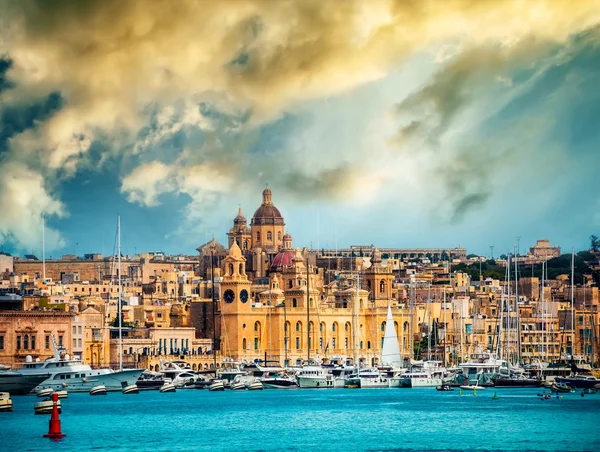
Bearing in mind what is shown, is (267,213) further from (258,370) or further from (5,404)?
(5,404)

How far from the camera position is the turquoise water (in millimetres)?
55281

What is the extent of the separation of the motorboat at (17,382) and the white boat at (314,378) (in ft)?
67.9

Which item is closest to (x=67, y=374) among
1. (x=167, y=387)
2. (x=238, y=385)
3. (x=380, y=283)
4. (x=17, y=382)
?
(x=17, y=382)

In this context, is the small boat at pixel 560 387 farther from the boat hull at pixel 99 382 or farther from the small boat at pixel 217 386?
the boat hull at pixel 99 382

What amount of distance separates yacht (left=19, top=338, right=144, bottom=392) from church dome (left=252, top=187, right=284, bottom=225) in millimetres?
52981

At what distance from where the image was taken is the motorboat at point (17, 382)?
75375 millimetres

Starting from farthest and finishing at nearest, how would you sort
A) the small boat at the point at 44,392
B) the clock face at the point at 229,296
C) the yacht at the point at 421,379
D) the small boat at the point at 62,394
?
the clock face at the point at 229,296 < the yacht at the point at 421,379 < the small boat at the point at 44,392 < the small boat at the point at 62,394

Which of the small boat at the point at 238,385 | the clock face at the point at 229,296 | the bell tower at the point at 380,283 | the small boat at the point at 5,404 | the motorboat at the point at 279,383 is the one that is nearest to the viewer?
the small boat at the point at 5,404

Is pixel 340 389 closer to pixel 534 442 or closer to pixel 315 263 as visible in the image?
pixel 534 442

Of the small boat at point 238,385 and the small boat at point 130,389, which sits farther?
the small boat at point 238,385

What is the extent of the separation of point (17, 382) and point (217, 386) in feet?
67.0

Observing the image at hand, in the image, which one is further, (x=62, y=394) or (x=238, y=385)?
(x=238, y=385)

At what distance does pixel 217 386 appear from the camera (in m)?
94.8

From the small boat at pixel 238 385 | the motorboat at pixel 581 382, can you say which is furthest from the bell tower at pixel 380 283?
the motorboat at pixel 581 382
